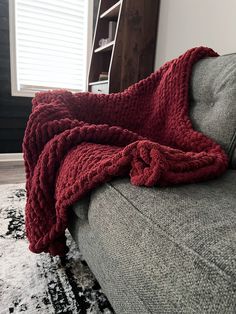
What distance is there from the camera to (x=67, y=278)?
0.95 metres

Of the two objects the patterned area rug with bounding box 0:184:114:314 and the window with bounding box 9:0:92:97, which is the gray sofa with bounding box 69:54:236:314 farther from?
the window with bounding box 9:0:92:97

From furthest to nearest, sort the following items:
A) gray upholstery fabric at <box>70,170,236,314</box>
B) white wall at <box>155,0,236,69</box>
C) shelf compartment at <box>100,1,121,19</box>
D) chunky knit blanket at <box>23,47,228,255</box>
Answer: shelf compartment at <box>100,1,121,19</box> → white wall at <box>155,0,236,69</box> → chunky knit blanket at <box>23,47,228,255</box> → gray upholstery fabric at <box>70,170,236,314</box>

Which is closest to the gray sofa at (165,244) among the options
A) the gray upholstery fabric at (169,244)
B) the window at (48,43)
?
the gray upholstery fabric at (169,244)

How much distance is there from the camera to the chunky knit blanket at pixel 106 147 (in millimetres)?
611

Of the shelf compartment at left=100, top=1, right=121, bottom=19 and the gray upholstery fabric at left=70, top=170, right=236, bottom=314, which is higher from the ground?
the shelf compartment at left=100, top=1, right=121, bottom=19

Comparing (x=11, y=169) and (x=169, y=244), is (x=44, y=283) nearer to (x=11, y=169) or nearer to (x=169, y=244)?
(x=169, y=244)

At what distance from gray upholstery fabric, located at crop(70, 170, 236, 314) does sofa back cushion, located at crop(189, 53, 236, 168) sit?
28 cm

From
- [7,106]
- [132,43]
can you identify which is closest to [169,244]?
[132,43]

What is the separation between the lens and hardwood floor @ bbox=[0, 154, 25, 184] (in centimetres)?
212

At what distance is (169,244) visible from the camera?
42 centimetres

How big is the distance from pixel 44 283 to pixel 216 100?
907 mm

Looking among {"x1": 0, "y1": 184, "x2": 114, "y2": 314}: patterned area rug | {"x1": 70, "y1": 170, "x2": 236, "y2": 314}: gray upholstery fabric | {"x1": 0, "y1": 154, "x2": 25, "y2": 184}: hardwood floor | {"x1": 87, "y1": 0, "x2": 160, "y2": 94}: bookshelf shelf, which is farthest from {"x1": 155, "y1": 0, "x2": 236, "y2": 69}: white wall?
{"x1": 0, "y1": 154, "x2": 25, "y2": 184}: hardwood floor

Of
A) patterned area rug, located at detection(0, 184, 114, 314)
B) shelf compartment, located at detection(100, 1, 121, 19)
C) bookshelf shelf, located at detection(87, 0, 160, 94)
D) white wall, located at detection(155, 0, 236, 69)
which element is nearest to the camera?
patterned area rug, located at detection(0, 184, 114, 314)

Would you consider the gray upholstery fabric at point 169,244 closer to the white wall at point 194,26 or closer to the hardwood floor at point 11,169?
the white wall at point 194,26
